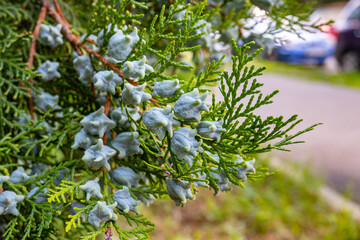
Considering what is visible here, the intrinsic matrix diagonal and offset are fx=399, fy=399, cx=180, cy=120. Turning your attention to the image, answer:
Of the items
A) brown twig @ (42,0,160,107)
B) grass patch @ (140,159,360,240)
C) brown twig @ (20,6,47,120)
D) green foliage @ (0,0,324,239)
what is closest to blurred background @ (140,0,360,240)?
grass patch @ (140,159,360,240)

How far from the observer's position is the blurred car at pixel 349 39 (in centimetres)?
973

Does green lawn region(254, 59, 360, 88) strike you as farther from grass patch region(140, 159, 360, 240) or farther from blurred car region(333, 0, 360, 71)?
grass patch region(140, 159, 360, 240)

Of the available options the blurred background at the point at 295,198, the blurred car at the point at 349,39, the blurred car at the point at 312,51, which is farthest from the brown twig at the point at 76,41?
the blurred car at the point at 312,51

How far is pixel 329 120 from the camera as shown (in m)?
7.23

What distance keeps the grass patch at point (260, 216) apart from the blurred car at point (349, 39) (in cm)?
713

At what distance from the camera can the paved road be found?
498 cm

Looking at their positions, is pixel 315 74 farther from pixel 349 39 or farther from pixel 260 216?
pixel 260 216

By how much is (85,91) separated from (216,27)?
1.35ft

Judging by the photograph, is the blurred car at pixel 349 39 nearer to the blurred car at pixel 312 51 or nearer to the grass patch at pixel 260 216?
the blurred car at pixel 312 51

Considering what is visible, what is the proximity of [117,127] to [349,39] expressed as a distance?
10.2 m

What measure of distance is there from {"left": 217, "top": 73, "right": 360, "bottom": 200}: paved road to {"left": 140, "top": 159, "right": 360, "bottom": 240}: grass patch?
89 centimetres

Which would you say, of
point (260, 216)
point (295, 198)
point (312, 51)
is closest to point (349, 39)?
point (312, 51)

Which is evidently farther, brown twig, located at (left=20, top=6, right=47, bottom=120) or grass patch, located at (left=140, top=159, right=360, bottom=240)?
grass patch, located at (left=140, top=159, right=360, bottom=240)

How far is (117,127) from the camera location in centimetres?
88
